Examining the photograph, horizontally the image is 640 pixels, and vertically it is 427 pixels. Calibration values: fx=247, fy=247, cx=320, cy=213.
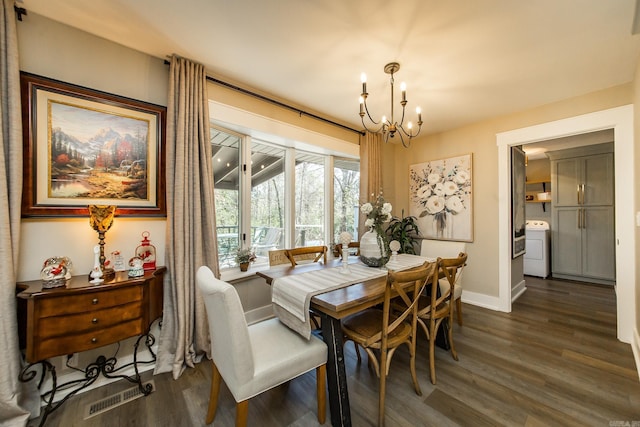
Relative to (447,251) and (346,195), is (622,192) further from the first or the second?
(346,195)

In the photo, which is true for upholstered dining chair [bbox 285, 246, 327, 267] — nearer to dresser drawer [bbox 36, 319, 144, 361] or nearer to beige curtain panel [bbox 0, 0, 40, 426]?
dresser drawer [bbox 36, 319, 144, 361]

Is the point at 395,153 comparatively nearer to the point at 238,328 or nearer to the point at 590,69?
the point at 590,69

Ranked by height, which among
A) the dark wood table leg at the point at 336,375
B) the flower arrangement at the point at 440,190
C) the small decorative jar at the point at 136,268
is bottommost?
the dark wood table leg at the point at 336,375

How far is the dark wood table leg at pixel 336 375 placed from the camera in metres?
1.44

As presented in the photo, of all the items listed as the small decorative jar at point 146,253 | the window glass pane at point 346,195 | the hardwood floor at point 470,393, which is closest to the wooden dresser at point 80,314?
the small decorative jar at point 146,253

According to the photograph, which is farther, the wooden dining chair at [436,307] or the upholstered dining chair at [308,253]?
the upholstered dining chair at [308,253]

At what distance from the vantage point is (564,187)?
15.4 feet

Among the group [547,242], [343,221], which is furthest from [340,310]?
[547,242]

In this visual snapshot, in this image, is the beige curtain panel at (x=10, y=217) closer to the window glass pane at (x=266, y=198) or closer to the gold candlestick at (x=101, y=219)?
the gold candlestick at (x=101, y=219)

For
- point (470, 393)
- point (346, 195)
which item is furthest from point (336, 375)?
point (346, 195)

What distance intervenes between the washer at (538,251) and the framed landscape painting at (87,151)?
245 inches

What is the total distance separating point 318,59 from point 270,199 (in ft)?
5.47

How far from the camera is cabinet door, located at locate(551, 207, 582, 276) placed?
4562mm

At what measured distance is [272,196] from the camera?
3.19 meters
